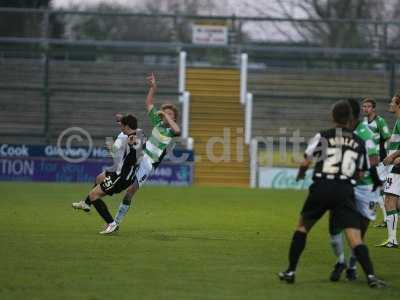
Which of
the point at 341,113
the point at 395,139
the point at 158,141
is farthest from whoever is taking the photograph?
the point at 158,141

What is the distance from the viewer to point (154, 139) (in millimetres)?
15594

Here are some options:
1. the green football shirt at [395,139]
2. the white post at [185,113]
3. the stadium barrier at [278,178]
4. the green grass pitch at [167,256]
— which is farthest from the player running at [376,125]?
the white post at [185,113]

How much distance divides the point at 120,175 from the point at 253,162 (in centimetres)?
1911

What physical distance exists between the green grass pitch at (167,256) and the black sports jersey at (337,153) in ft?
3.76

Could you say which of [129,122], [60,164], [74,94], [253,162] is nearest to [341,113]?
[129,122]

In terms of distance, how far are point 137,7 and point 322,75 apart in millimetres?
19186

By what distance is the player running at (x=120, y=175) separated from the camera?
47.8 ft

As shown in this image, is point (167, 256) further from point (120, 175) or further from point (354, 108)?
point (354, 108)

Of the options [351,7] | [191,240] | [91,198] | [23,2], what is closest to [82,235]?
[91,198]

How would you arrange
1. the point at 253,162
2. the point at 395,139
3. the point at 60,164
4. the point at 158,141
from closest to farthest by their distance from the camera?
1. the point at 395,139
2. the point at 158,141
3. the point at 60,164
4. the point at 253,162

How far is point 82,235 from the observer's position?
14.3 m

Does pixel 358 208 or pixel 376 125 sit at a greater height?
pixel 376 125

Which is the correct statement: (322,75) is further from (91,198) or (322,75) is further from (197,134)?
(91,198)

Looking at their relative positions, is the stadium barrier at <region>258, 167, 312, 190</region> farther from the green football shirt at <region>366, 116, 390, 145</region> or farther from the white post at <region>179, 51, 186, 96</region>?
the green football shirt at <region>366, 116, 390, 145</region>
